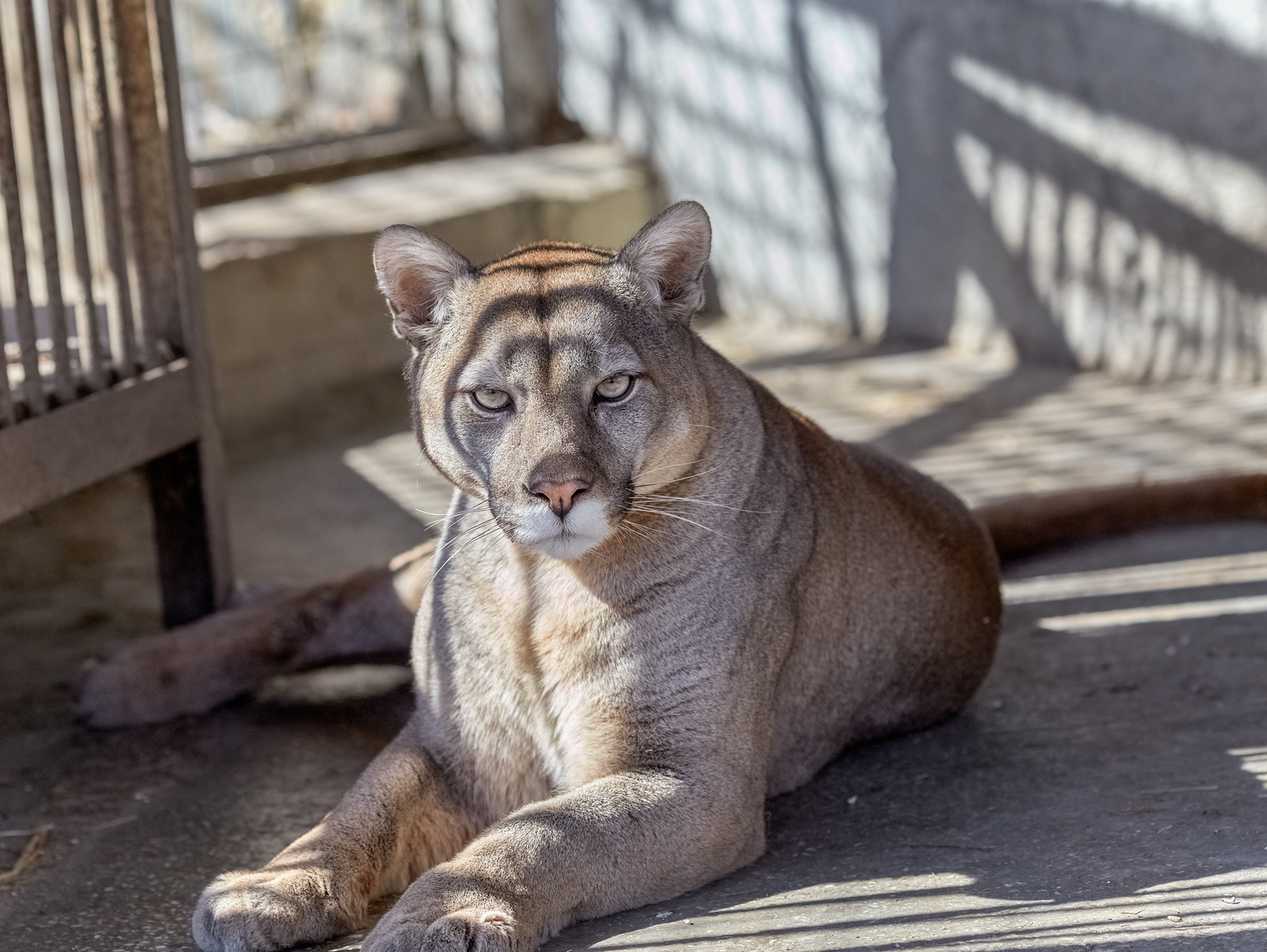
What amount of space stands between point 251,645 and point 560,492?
64.8 inches

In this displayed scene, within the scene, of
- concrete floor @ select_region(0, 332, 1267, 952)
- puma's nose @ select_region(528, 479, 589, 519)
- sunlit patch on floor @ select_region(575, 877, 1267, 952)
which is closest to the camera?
sunlit patch on floor @ select_region(575, 877, 1267, 952)

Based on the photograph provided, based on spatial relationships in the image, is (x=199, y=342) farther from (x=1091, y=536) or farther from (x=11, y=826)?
(x=1091, y=536)

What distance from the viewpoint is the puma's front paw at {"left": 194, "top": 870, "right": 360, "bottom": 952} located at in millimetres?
2697

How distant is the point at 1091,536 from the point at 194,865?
2855 millimetres

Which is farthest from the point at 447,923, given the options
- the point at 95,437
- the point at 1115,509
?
the point at 1115,509

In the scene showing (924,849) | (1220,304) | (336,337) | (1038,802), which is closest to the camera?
(924,849)

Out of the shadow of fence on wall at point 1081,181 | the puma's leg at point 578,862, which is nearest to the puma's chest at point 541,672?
the puma's leg at point 578,862

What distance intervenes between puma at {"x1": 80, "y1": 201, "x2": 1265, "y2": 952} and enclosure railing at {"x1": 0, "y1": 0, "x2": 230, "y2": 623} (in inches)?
44.4

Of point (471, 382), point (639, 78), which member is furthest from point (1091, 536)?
point (639, 78)

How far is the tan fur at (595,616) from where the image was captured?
2.80 m

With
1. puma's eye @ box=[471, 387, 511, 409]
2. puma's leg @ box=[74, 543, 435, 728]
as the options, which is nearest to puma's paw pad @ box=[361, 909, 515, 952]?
puma's eye @ box=[471, 387, 511, 409]

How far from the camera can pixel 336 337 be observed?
7074mm

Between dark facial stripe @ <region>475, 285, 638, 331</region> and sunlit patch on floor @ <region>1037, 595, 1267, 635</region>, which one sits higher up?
dark facial stripe @ <region>475, 285, 638, 331</region>

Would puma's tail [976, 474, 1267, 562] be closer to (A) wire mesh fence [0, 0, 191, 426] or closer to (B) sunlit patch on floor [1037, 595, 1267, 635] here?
(B) sunlit patch on floor [1037, 595, 1267, 635]
